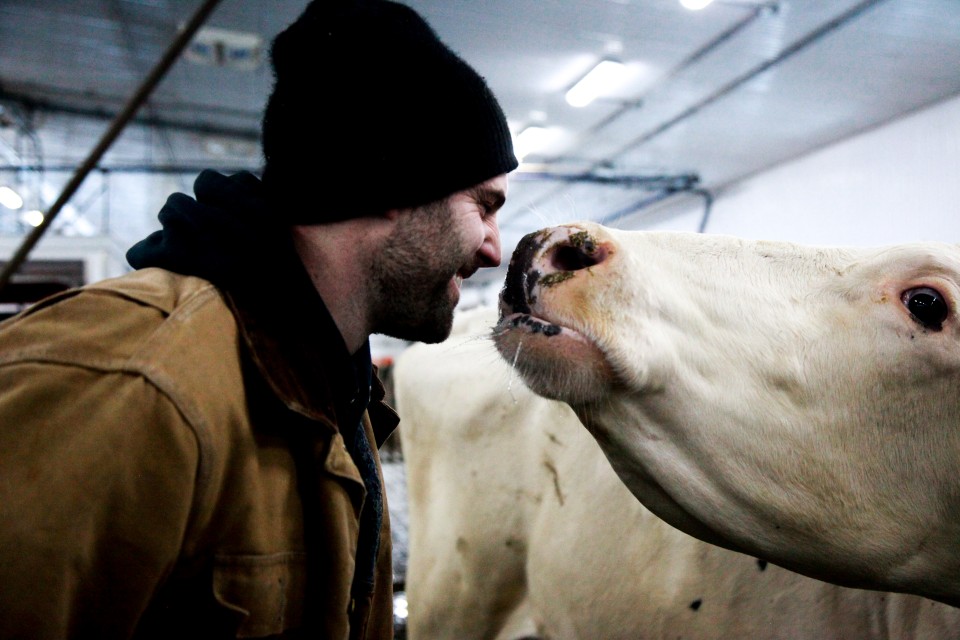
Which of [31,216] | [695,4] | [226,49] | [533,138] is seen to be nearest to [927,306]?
[695,4]

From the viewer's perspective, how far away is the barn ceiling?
5957mm

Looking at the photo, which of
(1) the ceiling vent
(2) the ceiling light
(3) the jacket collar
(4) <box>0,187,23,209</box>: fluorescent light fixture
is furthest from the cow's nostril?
(4) <box>0,187,23,209</box>: fluorescent light fixture

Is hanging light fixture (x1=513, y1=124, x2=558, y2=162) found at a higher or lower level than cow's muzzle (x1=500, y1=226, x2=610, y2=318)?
lower

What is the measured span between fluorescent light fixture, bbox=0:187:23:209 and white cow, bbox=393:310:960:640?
8.37m

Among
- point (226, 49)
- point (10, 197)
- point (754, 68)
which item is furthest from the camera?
point (10, 197)

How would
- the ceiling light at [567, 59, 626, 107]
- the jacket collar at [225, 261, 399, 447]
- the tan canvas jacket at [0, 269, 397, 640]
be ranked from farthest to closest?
1. the ceiling light at [567, 59, 626, 107]
2. the jacket collar at [225, 261, 399, 447]
3. the tan canvas jacket at [0, 269, 397, 640]

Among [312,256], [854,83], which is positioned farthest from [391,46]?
[854,83]

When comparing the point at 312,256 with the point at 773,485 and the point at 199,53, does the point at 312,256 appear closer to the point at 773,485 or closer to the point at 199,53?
the point at 773,485

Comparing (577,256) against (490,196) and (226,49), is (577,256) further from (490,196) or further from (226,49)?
(226,49)

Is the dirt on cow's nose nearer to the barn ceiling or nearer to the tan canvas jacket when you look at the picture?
the tan canvas jacket

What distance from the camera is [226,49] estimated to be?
6566 millimetres

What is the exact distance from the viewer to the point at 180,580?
1068 millimetres

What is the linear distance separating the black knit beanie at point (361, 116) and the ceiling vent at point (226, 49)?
5.42 m

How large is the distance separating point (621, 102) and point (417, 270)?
7.30m
